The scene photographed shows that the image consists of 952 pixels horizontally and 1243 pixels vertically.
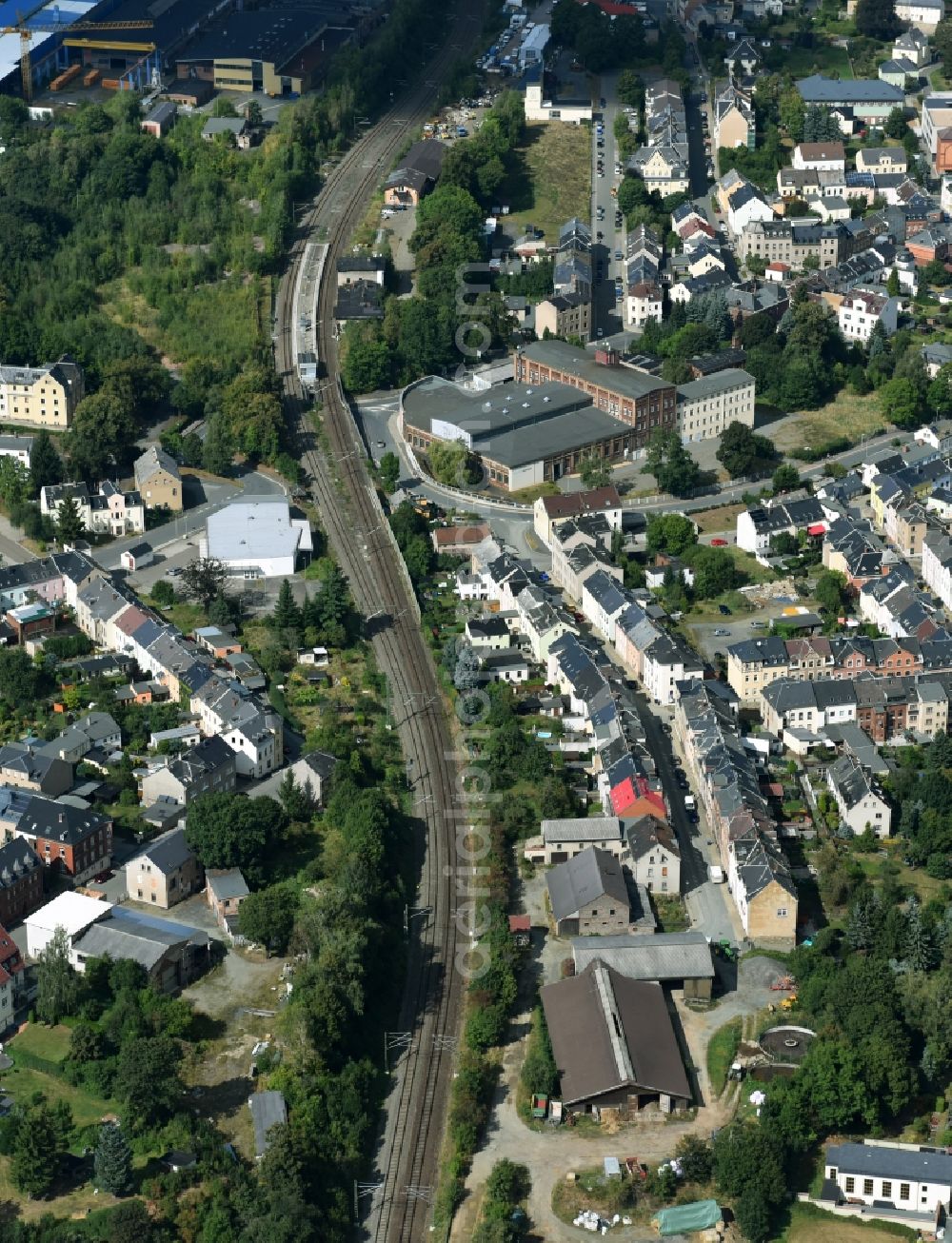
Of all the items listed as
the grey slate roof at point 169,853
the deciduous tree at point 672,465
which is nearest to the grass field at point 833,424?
the deciduous tree at point 672,465

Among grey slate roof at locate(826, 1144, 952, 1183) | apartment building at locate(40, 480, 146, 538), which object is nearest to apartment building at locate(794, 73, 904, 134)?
apartment building at locate(40, 480, 146, 538)

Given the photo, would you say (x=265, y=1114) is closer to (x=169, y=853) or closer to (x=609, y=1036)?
(x=609, y=1036)

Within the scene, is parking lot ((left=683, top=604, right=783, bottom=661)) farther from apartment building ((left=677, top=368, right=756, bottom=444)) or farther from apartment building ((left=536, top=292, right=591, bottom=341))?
apartment building ((left=536, top=292, right=591, bottom=341))

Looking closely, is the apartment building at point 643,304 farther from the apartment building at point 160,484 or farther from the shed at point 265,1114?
the shed at point 265,1114

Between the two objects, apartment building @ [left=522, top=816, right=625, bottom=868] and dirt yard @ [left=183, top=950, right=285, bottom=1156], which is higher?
apartment building @ [left=522, top=816, right=625, bottom=868]

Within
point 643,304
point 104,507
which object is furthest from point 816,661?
point 643,304

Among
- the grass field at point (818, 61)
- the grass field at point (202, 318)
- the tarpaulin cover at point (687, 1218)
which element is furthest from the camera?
the grass field at point (818, 61)
